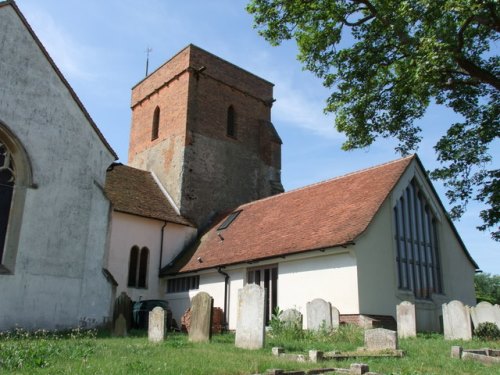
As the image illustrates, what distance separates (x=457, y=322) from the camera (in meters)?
14.9

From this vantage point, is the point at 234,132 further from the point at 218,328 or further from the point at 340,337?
the point at 340,337

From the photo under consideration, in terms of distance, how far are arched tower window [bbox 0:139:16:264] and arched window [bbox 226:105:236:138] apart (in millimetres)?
15441

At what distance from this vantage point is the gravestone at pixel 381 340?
35.1 ft

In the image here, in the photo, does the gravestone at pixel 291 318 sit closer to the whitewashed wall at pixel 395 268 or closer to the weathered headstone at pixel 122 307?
the whitewashed wall at pixel 395 268

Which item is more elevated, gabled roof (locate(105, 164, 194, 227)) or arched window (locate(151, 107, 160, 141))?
arched window (locate(151, 107, 160, 141))

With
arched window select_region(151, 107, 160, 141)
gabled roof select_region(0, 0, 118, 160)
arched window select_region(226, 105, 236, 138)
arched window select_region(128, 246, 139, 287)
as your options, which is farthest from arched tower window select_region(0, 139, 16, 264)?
arched window select_region(226, 105, 236, 138)

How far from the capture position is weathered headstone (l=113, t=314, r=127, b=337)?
52.1 feet

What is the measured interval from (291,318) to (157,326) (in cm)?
474

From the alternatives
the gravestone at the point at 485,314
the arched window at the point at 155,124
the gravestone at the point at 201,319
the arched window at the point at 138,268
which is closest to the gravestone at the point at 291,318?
the gravestone at the point at 201,319

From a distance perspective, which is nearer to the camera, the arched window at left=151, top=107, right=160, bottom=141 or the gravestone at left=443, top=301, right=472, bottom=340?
the gravestone at left=443, top=301, right=472, bottom=340

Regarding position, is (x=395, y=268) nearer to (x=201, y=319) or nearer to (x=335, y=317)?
(x=335, y=317)

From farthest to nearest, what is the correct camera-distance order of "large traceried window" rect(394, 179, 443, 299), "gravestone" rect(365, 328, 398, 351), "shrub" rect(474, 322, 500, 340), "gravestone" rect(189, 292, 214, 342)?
"large traceried window" rect(394, 179, 443, 299), "shrub" rect(474, 322, 500, 340), "gravestone" rect(189, 292, 214, 342), "gravestone" rect(365, 328, 398, 351)

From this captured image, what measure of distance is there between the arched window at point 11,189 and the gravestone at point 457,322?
44.4 feet

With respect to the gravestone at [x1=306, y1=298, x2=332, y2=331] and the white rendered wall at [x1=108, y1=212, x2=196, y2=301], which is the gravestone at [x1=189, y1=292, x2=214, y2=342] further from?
the white rendered wall at [x1=108, y1=212, x2=196, y2=301]
